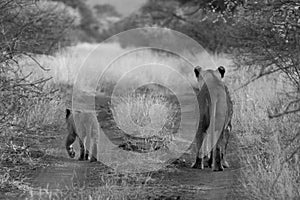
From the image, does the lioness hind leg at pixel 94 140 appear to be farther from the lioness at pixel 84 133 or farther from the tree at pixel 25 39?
the tree at pixel 25 39

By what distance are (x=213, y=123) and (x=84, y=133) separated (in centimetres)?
173

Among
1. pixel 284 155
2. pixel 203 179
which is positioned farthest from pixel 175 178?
pixel 284 155

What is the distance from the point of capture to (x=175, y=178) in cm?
701

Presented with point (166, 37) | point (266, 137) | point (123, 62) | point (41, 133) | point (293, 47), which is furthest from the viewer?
point (166, 37)

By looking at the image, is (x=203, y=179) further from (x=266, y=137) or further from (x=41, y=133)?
(x=41, y=133)

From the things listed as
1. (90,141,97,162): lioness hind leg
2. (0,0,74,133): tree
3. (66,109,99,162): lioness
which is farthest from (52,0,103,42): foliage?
(90,141,97,162): lioness hind leg

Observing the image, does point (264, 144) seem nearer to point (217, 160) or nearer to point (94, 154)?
point (217, 160)

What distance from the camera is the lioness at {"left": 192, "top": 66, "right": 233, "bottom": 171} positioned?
24.4 feet

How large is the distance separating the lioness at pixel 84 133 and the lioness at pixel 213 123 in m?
1.30

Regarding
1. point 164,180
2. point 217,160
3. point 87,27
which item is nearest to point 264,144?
point 217,160

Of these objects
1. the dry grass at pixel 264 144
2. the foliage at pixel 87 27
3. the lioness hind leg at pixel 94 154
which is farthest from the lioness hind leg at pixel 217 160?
the foliage at pixel 87 27

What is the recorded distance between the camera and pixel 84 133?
26.6ft

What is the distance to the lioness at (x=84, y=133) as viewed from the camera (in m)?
7.92

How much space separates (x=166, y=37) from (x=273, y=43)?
1638cm
